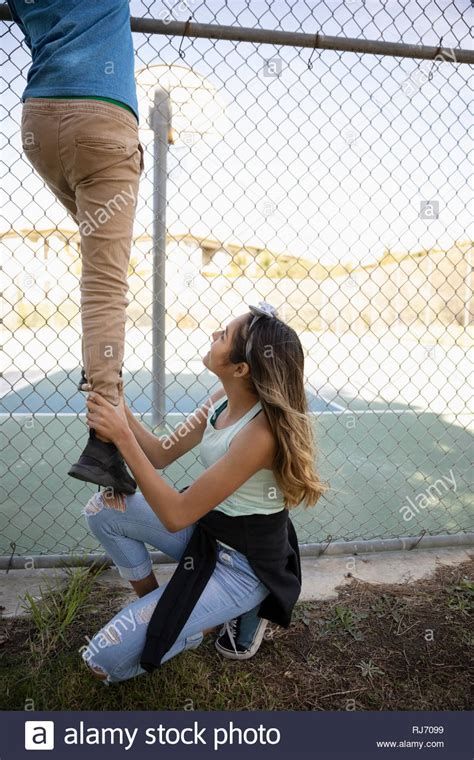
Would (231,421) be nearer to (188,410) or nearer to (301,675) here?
(301,675)

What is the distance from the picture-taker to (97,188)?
66.1 inches

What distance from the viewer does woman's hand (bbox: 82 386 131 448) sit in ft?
5.10

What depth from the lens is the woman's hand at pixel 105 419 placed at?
155 cm

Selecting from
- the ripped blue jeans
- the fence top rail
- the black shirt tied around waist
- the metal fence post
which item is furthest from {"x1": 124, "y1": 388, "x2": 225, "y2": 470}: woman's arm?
the metal fence post

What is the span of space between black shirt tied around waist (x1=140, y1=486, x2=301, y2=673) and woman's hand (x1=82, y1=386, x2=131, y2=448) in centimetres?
44

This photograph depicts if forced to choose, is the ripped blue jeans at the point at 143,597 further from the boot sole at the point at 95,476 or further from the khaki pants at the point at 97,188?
the khaki pants at the point at 97,188

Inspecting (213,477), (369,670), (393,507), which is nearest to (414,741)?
(369,670)

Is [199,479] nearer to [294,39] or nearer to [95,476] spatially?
[95,476]

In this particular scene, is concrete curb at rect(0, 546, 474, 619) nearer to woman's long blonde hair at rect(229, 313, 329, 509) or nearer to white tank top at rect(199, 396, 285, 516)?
white tank top at rect(199, 396, 285, 516)

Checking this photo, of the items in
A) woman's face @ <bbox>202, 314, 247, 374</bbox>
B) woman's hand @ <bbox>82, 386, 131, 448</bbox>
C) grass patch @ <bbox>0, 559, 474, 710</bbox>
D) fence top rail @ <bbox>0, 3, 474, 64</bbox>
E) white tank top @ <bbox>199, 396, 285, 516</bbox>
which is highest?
fence top rail @ <bbox>0, 3, 474, 64</bbox>

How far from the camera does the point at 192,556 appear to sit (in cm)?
172

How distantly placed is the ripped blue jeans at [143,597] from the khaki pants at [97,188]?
1.44 feet

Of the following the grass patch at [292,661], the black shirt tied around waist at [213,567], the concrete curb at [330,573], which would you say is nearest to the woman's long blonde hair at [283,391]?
the black shirt tied around waist at [213,567]

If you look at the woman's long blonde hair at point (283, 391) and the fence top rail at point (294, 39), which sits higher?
the fence top rail at point (294, 39)
